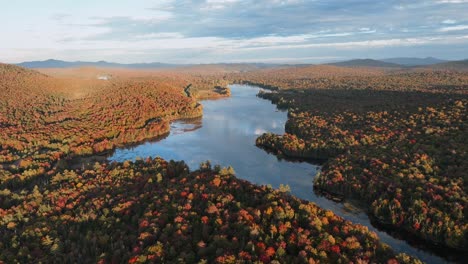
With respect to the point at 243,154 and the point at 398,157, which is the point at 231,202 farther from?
the point at 243,154

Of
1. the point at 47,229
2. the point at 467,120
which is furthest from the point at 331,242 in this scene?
the point at 467,120

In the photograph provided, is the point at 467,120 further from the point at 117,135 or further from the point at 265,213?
the point at 117,135

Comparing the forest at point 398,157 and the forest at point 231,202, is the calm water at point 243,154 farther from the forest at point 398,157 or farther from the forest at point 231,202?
the forest at point 231,202

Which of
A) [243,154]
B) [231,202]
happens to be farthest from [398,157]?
[231,202]

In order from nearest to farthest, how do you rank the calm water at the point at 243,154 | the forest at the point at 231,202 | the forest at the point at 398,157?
the forest at the point at 231,202 → the forest at the point at 398,157 → the calm water at the point at 243,154

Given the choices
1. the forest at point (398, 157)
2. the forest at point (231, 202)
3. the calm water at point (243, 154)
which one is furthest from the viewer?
the calm water at point (243, 154)

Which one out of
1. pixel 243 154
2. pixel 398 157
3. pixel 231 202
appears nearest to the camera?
pixel 231 202

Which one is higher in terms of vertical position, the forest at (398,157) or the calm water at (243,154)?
the forest at (398,157)

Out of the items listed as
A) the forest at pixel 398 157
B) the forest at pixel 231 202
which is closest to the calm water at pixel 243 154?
the forest at pixel 398 157
